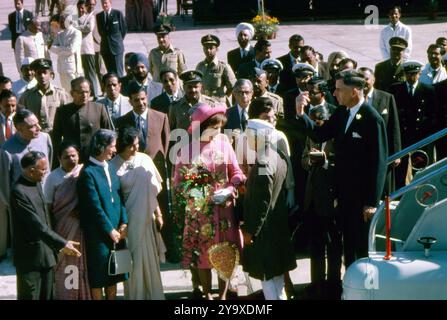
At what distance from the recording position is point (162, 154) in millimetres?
9250

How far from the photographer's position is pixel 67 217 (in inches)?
291

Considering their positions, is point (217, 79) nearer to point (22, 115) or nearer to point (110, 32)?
point (22, 115)

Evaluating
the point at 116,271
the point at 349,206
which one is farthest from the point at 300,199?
the point at 116,271

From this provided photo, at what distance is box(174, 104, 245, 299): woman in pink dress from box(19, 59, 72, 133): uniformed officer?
2.75 meters

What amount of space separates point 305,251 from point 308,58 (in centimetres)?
298

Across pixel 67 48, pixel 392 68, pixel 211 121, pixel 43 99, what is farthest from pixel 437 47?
pixel 67 48

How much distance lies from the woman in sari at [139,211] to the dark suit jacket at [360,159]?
5.54 ft

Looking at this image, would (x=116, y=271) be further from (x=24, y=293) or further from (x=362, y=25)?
(x=362, y=25)

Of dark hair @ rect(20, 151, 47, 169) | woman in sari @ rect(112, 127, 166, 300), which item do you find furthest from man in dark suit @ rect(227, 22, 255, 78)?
dark hair @ rect(20, 151, 47, 169)

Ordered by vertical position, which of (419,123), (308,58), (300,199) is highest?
(308,58)

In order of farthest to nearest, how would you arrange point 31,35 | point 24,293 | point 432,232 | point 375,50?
point 375,50 < point 31,35 < point 24,293 < point 432,232

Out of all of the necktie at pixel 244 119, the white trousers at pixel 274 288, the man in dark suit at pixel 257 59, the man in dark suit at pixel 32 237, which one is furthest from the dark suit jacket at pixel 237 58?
the man in dark suit at pixel 32 237

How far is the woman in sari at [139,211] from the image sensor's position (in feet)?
24.9
